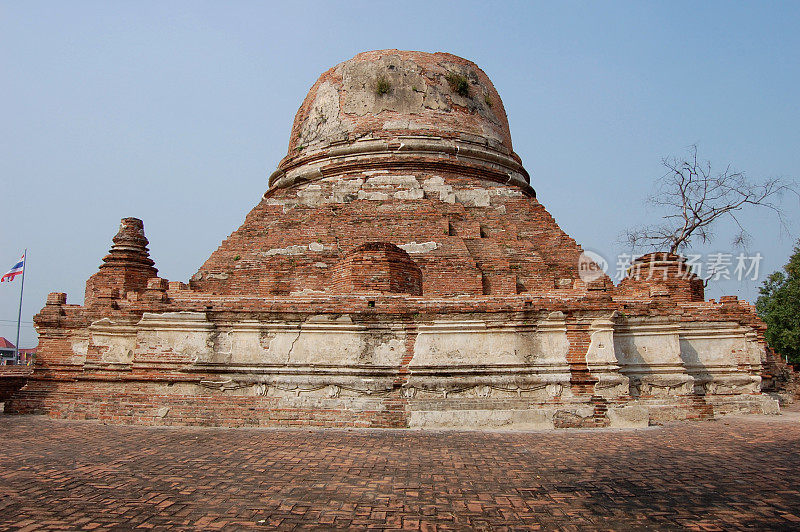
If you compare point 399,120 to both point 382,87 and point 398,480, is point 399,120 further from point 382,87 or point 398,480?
point 398,480

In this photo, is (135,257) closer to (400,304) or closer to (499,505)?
(400,304)

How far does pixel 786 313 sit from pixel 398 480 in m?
28.7

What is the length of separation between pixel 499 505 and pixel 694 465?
2.22m

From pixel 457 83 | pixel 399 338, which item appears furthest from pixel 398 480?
pixel 457 83

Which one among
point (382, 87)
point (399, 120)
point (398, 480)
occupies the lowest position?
point (398, 480)

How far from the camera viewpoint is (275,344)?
25.0 ft

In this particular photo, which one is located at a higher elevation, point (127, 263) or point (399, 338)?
point (127, 263)

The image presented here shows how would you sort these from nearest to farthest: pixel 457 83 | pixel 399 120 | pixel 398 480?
1. pixel 398 480
2. pixel 399 120
3. pixel 457 83

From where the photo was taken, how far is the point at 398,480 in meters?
4.47

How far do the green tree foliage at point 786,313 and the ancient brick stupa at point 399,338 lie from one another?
19149 millimetres

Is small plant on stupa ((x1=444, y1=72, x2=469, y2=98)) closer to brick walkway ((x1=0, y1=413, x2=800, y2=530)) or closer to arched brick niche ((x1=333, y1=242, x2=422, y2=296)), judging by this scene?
arched brick niche ((x1=333, y1=242, x2=422, y2=296))

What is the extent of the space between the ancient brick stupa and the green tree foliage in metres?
19.1

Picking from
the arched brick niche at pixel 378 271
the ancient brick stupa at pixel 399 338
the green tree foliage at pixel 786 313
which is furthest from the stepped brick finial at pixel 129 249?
the green tree foliage at pixel 786 313

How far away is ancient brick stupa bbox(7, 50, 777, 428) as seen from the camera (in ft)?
23.9
